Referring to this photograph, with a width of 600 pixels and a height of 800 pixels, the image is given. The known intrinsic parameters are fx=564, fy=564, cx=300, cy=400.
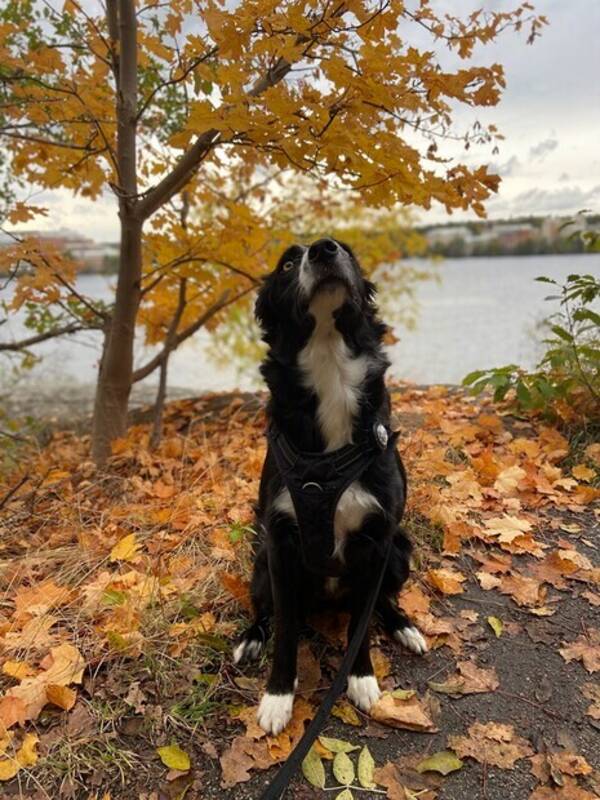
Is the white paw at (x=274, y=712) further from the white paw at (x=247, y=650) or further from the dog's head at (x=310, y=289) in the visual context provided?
the dog's head at (x=310, y=289)

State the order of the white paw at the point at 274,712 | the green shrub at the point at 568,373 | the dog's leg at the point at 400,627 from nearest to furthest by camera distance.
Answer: the white paw at the point at 274,712
the dog's leg at the point at 400,627
the green shrub at the point at 568,373

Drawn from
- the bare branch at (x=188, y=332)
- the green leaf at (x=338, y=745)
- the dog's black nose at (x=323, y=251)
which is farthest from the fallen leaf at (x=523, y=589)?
the bare branch at (x=188, y=332)

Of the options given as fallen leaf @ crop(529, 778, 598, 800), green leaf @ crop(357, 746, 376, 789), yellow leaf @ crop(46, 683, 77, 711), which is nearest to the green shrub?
fallen leaf @ crop(529, 778, 598, 800)

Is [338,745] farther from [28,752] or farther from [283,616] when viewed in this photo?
[28,752]

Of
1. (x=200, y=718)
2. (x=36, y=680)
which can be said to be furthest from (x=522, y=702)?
(x=36, y=680)

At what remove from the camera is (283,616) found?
2109 mm

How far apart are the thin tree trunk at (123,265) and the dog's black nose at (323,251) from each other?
237 centimetres

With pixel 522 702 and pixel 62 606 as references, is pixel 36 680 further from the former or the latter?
pixel 522 702

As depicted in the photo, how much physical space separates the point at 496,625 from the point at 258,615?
1.07 metres

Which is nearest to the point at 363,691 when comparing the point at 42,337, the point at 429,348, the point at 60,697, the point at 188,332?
the point at 60,697

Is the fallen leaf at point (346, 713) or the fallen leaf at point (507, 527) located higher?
the fallen leaf at point (507, 527)

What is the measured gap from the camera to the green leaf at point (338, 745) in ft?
6.39

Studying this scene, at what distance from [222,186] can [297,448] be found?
4.20m

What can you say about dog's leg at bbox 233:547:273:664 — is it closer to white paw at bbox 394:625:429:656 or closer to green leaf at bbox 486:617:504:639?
white paw at bbox 394:625:429:656
